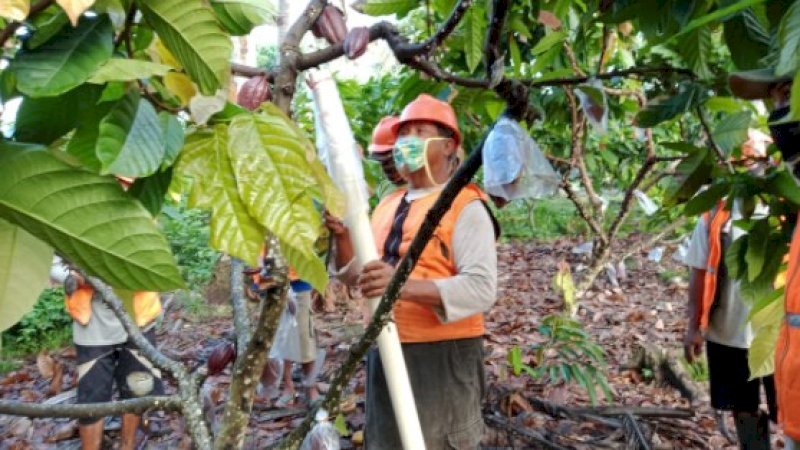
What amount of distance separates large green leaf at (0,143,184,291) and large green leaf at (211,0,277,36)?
0.19 meters

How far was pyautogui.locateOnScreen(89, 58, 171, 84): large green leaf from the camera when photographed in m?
0.43

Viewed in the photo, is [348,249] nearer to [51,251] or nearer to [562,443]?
[51,251]

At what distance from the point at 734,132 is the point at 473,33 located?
2.16ft

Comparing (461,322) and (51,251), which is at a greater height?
(51,251)

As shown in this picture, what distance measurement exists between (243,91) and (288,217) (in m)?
0.22

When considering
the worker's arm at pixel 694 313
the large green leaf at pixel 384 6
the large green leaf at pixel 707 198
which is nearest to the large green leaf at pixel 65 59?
the large green leaf at pixel 384 6

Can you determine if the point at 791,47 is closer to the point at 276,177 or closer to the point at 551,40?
the point at 276,177

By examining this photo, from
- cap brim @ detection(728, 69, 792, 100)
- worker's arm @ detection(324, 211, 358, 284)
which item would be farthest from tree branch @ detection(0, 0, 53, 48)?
worker's arm @ detection(324, 211, 358, 284)

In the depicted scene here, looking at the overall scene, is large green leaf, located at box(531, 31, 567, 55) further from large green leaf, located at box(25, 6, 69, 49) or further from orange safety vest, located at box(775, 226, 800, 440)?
large green leaf, located at box(25, 6, 69, 49)

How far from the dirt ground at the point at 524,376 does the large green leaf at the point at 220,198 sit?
27.3 inches

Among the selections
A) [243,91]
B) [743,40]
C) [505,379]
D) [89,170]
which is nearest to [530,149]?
[743,40]

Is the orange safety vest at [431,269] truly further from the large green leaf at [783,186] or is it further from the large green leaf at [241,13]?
the large green leaf at [241,13]

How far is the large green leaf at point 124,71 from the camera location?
0.43 meters

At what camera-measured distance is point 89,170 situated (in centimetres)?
46
